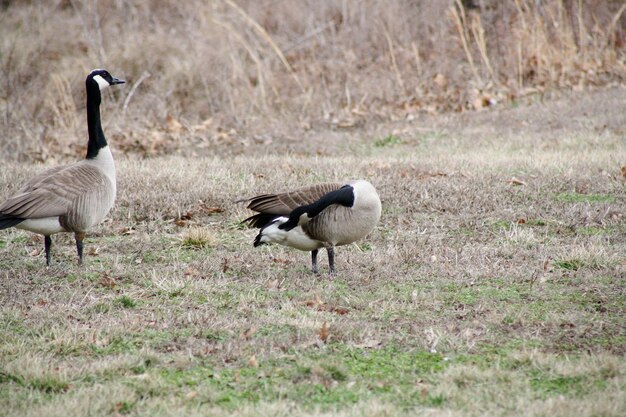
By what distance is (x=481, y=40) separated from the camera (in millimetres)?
16531

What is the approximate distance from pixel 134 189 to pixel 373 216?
4.12 meters

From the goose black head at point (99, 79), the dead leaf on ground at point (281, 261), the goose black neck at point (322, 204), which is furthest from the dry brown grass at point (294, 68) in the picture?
the goose black neck at point (322, 204)

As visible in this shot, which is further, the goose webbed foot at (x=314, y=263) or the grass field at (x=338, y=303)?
the goose webbed foot at (x=314, y=263)

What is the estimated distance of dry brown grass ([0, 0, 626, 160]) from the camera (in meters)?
14.3

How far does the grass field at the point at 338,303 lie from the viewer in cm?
439

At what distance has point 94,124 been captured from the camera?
7.39 meters

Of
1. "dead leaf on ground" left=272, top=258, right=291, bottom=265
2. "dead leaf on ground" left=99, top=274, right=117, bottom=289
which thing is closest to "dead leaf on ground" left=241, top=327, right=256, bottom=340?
"dead leaf on ground" left=99, top=274, right=117, bottom=289

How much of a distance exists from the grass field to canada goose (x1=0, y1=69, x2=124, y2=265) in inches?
17.3

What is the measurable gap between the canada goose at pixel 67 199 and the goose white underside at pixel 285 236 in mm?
1538

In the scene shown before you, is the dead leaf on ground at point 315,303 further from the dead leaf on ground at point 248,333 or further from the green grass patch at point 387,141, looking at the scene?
the green grass patch at point 387,141

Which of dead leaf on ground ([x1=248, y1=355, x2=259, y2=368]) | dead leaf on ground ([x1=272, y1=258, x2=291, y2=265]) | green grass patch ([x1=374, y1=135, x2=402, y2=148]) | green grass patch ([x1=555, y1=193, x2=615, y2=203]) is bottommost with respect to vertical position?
green grass patch ([x1=374, y1=135, x2=402, y2=148])

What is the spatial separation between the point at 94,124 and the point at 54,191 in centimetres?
102

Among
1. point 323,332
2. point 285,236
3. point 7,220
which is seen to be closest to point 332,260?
point 285,236

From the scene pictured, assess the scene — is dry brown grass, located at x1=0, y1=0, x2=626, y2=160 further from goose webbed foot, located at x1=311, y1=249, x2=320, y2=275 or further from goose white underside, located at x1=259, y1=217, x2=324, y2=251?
goose white underside, located at x1=259, y1=217, x2=324, y2=251
